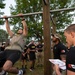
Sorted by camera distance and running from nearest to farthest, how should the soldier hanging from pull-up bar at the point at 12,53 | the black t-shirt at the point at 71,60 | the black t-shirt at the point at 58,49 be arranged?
the black t-shirt at the point at 71,60
the soldier hanging from pull-up bar at the point at 12,53
the black t-shirt at the point at 58,49

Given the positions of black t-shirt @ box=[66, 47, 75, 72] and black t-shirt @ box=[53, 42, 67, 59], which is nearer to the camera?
black t-shirt @ box=[66, 47, 75, 72]

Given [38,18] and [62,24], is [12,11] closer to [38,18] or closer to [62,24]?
[38,18]

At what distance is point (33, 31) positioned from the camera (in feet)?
85.4

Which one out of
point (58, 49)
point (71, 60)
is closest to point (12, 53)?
point (58, 49)

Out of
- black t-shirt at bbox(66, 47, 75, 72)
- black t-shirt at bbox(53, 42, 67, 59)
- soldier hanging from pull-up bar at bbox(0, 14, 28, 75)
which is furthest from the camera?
black t-shirt at bbox(53, 42, 67, 59)

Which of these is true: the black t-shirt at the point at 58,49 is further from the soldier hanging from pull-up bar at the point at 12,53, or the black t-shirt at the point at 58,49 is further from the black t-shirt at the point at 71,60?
the black t-shirt at the point at 71,60

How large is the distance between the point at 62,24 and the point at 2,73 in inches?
777

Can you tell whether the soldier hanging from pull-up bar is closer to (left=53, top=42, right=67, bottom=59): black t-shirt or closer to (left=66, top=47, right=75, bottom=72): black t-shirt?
(left=53, top=42, right=67, bottom=59): black t-shirt

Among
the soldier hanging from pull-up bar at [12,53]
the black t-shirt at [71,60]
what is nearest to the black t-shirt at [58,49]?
the soldier hanging from pull-up bar at [12,53]

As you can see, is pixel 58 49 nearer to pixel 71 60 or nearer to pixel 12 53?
pixel 12 53

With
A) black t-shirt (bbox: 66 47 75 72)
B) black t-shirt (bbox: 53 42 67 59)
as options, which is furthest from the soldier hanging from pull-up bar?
black t-shirt (bbox: 66 47 75 72)

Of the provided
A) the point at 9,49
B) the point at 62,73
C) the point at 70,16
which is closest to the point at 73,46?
the point at 62,73

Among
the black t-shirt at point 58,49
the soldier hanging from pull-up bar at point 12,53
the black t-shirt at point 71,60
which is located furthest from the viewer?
the black t-shirt at point 58,49

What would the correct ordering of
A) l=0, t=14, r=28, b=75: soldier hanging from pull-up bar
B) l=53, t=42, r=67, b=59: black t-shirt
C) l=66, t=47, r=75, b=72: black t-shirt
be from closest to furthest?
l=66, t=47, r=75, b=72: black t-shirt → l=0, t=14, r=28, b=75: soldier hanging from pull-up bar → l=53, t=42, r=67, b=59: black t-shirt
